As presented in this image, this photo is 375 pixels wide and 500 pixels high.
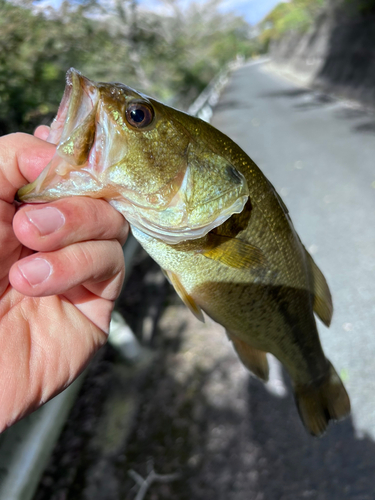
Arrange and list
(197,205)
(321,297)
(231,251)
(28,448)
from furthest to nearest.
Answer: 1. (28,448)
2. (321,297)
3. (231,251)
4. (197,205)

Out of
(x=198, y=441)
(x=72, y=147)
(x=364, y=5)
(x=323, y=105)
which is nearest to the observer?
(x=72, y=147)

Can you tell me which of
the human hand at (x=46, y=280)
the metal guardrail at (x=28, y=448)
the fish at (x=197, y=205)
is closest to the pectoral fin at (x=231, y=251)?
the fish at (x=197, y=205)

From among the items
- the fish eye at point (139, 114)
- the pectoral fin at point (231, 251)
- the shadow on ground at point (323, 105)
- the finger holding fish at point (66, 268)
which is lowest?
the finger holding fish at point (66, 268)

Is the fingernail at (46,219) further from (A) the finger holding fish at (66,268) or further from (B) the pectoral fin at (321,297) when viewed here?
(B) the pectoral fin at (321,297)

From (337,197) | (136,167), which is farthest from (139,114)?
(337,197)

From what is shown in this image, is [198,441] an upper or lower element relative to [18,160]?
lower

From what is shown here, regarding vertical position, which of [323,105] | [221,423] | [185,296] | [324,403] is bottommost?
[221,423]

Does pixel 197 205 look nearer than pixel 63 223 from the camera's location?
No

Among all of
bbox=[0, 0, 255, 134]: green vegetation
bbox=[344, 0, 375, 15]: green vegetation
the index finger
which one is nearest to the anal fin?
the index finger

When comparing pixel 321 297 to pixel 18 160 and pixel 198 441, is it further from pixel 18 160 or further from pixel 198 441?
pixel 198 441
